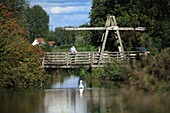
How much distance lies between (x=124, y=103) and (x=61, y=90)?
1740 centimetres

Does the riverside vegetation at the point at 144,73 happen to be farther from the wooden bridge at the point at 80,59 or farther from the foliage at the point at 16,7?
the foliage at the point at 16,7

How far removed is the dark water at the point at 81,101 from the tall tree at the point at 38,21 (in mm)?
110923

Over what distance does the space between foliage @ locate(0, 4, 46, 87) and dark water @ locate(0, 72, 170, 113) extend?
5.47 ft

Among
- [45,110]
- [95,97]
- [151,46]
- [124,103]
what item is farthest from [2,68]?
[124,103]

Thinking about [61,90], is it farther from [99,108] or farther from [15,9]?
[15,9]

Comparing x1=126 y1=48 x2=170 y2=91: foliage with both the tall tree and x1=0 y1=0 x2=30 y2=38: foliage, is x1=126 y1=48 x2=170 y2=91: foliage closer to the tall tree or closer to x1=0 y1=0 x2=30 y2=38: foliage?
x1=0 y1=0 x2=30 y2=38: foliage

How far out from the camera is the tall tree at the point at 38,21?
467 ft

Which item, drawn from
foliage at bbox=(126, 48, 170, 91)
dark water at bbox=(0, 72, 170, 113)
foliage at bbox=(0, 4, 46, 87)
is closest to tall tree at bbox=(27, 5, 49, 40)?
foliage at bbox=(0, 4, 46, 87)

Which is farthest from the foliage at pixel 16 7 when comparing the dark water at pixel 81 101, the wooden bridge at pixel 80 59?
the dark water at pixel 81 101

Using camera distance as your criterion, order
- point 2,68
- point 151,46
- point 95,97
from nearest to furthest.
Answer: point 95,97, point 2,68, point 151,46

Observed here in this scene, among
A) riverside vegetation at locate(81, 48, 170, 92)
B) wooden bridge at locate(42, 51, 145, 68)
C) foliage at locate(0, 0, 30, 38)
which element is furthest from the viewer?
foliage at locate(0, 0, 30, 38)

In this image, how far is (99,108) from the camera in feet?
67.6

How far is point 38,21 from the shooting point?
506 feet

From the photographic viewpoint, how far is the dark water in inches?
472
